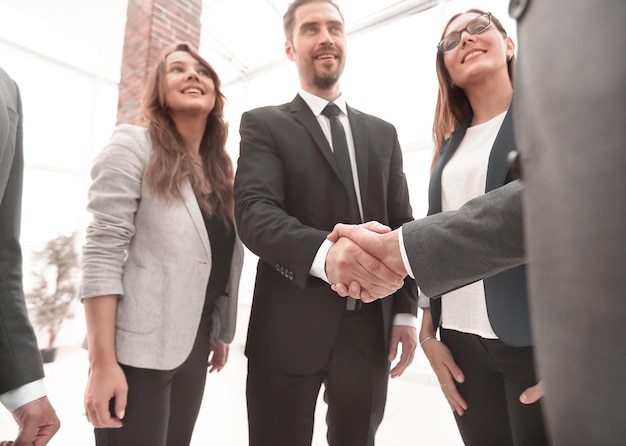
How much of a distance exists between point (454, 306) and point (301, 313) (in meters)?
0.54

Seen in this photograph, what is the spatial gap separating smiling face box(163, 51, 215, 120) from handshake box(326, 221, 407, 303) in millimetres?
961

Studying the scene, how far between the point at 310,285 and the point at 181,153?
0.78m

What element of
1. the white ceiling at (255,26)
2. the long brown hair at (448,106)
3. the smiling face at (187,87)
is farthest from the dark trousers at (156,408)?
the white ceiling at (255,26)

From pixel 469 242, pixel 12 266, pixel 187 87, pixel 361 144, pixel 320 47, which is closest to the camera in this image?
pixel 469 242

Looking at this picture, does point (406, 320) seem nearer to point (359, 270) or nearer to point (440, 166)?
point (359, 270)

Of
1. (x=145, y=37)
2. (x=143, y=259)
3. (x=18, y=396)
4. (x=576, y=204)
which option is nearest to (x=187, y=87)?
(x=143, y=259)

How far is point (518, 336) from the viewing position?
3.32 ft

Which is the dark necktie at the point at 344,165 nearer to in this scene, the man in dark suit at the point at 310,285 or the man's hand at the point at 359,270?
the man in dark suit at the point at 310,285

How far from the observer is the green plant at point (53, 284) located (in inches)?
170

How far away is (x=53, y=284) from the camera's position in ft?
14.5

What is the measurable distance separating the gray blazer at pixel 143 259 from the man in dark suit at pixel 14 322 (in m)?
0.27

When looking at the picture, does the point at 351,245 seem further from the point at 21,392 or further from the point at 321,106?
the point at 21,392

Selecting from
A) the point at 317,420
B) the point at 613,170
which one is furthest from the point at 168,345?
the point at 317,420

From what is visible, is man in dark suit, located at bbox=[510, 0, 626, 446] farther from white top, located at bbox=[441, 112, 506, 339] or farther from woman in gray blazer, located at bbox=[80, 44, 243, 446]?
woman in gray blazer, located at bbox=[80, 44, 243, 446]
